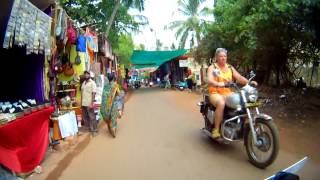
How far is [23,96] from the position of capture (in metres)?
7.52

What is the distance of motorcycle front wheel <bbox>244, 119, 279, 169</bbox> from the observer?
19.0 feet

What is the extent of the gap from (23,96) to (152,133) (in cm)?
354

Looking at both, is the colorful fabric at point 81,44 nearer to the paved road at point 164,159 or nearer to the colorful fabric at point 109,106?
the colorful fabric at point 109,106

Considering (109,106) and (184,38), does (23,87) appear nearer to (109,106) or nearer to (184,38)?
(109,106)

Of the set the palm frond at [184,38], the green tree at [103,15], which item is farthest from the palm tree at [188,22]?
the green tree at [103,15]

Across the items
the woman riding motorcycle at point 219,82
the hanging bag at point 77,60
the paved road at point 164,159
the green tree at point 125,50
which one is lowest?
the paved road at point 164,159

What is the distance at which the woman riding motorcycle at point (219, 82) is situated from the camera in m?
6.91

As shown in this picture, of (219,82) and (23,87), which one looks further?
(23,87)

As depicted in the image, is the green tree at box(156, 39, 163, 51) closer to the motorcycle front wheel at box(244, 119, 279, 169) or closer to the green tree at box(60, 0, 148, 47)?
the green tree at box(60, 0, 148, 47)

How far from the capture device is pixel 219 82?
709 centimetres

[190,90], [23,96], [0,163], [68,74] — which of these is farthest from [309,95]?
[190,90]

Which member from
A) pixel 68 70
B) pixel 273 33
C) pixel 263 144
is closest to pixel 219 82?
pixel 263 144

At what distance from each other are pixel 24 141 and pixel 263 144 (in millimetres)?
3835

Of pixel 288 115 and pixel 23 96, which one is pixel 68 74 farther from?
pixel 288 115
